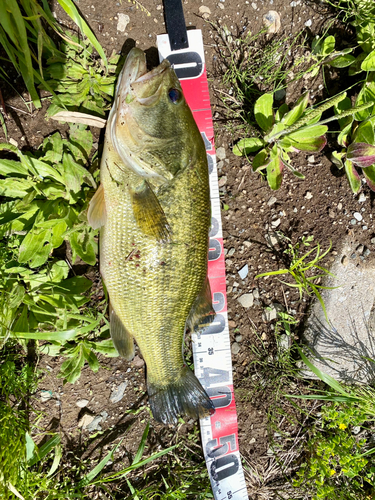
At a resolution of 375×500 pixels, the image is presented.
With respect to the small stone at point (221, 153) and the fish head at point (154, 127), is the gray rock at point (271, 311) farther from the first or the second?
the fish head at point (154, 127)

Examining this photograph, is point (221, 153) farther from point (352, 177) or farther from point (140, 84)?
point (352, 177)

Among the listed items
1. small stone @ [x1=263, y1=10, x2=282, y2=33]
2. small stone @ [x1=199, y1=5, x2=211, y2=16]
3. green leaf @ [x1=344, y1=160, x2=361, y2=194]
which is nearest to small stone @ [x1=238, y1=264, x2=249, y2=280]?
green leaf @ [x1=344, y1=160, x2=361, y2=194]

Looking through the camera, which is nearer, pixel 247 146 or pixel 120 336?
pixel 120 336

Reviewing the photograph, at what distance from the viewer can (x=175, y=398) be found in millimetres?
2441

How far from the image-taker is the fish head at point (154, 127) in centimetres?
201

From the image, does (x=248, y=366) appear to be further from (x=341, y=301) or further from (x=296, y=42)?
(x=296, y=42)

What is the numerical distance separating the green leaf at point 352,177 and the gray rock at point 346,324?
50 cm

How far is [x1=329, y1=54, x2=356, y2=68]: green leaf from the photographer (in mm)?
2805

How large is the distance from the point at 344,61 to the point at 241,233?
1694 millimetres

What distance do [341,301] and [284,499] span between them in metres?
1.93

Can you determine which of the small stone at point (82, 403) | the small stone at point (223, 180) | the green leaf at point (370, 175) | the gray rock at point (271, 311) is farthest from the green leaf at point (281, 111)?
the small stone at point (82, 403)

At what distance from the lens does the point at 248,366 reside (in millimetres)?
3029

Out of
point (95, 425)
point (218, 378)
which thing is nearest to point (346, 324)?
point (218, 378)

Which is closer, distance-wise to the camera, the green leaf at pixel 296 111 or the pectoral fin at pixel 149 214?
the pectoral fin at pixel 149 214
